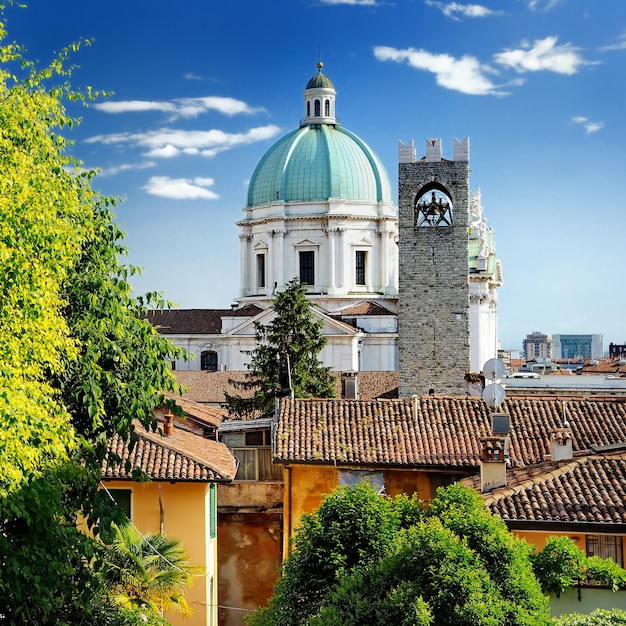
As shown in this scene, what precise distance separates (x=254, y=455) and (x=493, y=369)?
5.41 metres

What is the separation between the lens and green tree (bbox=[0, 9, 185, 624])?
1061 centimetres

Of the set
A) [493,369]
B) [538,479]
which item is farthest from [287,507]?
[493,369]

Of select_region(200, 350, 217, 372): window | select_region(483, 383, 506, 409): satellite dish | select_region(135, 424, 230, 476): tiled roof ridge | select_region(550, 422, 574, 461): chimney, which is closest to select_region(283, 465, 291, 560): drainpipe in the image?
select_region(135, 424, 230, 476): tiled roof ridge

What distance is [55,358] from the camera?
11305 millimetres

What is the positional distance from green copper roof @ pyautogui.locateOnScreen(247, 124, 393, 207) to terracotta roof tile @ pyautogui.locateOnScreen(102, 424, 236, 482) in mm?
42274

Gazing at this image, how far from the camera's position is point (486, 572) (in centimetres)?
1020

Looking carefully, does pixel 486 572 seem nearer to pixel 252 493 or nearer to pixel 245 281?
pixel 252 493

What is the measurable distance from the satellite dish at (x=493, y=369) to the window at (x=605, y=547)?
8190 mm

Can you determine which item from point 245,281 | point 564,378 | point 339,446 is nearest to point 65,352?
point 339,446

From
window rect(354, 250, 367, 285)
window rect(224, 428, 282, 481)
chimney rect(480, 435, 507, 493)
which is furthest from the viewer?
window rect(354, 250, 367, 285)

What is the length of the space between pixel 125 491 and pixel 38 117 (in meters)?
7.77

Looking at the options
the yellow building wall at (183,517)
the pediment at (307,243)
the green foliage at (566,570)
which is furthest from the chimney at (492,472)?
the pediment at (307,243)

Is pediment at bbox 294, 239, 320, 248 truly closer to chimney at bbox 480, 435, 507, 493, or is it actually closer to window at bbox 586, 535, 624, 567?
chimney at bbox 480, 435, 507, 493

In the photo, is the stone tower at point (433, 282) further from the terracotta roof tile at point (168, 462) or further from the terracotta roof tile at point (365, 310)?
the terracotta roof tile at point (365, 310)
